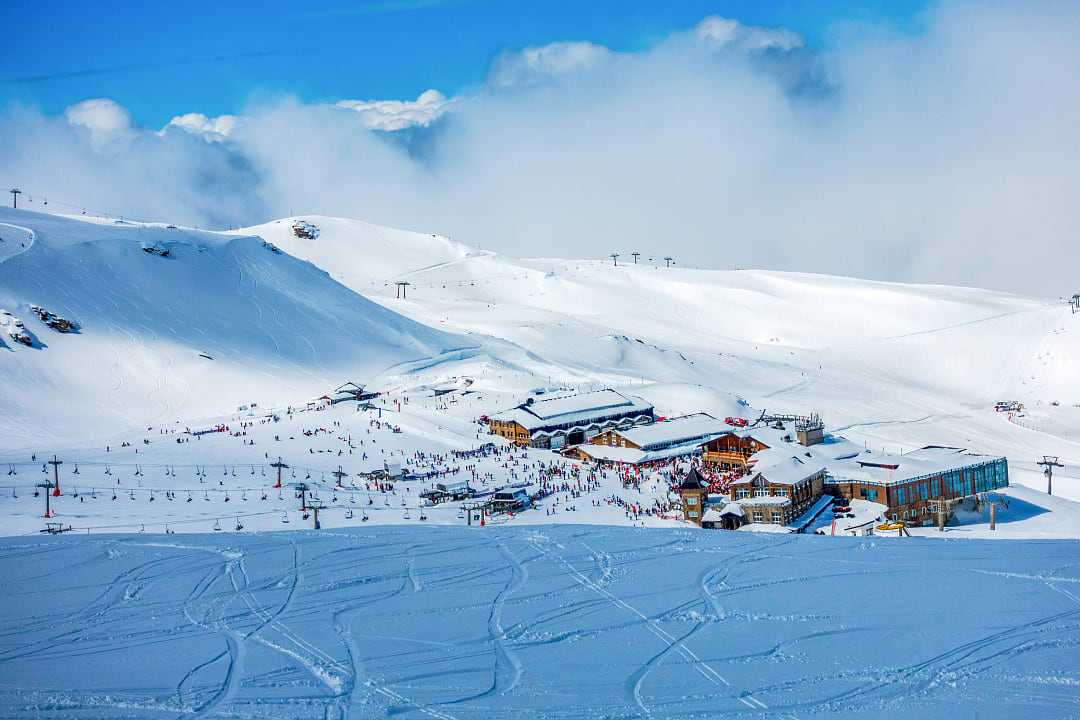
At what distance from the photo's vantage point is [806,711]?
38.1ft

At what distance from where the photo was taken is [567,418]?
1741 inches

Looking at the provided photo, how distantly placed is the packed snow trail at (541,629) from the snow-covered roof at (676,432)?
19.7m

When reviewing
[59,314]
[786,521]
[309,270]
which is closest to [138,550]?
[786,521]

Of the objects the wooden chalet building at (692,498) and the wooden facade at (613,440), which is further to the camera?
the wooden facade at (613,440)

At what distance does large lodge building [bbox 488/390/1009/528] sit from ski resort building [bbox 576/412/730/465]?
4 cm

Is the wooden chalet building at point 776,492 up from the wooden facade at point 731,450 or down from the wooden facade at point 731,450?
down

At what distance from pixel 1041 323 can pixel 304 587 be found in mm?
87044

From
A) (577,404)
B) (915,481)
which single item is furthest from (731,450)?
(577,404)

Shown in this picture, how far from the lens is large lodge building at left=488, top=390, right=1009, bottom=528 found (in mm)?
28531

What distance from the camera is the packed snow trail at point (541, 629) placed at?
1203 cm

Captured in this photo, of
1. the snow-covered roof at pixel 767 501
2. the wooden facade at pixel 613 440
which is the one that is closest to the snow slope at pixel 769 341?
the wooden facade at pixel 613 440

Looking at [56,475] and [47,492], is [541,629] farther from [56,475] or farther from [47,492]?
[56,475]

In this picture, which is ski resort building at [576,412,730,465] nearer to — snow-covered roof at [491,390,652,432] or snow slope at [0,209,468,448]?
snow-covered roof at [491,390,652,432]

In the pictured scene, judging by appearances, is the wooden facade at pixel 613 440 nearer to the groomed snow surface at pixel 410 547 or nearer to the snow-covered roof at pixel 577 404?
the snow-covered roof at pixel 577 404
